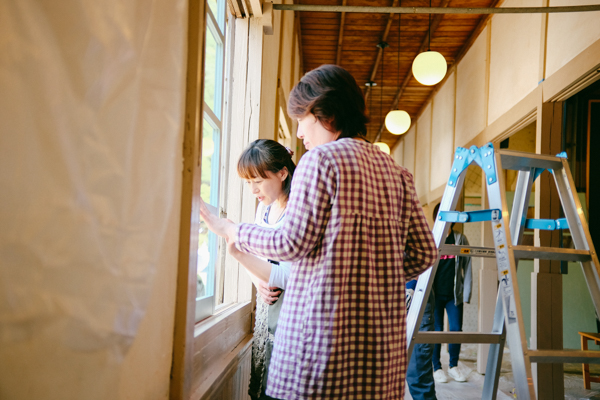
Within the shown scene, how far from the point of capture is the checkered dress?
980 millimetres

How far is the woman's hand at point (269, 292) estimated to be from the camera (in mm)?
1413

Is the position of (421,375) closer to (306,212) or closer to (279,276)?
(279,276)

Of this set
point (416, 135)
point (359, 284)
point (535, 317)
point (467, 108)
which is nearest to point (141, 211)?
point (359, 284)

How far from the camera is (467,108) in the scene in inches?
253

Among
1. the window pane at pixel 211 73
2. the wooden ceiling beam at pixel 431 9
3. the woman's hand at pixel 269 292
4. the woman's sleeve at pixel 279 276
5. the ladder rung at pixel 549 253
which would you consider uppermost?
the wooden ceiling beam at pixel 431 9

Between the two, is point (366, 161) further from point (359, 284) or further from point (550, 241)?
point (550, 241)

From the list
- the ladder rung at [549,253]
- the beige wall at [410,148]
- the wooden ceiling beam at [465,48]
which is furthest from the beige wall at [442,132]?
the ladder rung at [549,253]

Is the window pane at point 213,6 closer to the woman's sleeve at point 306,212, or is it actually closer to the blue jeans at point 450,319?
the woman's sleeve at point 306,212

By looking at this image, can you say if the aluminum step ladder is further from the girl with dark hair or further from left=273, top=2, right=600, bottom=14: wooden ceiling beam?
the girl with dark hair

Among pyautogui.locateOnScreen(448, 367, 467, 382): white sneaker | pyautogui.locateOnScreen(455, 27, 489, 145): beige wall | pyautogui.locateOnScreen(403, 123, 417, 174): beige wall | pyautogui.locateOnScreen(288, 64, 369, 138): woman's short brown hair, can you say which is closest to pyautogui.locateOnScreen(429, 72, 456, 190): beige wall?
pyautogui.locateOnScreen(455, 27, 489, 145): beige wall

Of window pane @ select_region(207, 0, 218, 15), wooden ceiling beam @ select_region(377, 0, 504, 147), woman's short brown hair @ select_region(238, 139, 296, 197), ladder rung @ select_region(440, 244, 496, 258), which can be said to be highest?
wooden ceiling beam @ select_region(377, 0, 504, 147)

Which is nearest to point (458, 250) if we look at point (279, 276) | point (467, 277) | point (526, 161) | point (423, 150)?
point (526, 161)

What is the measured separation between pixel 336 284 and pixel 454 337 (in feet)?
4.28

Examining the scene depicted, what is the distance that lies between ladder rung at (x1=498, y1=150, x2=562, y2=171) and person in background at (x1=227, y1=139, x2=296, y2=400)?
1.03 m
